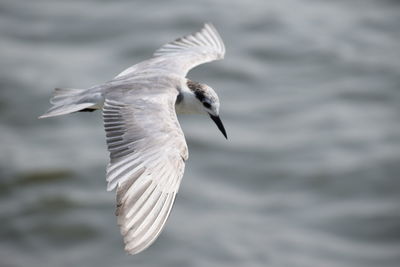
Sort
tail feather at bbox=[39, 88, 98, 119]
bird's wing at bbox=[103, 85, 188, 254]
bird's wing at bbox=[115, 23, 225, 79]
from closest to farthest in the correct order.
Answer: bird's wing at bbox=[103, 85, 188, 254] → tail feather at bbox=[39, 88, 98, 119] → bird's wing at bbox=[115, 23, 225, 79]

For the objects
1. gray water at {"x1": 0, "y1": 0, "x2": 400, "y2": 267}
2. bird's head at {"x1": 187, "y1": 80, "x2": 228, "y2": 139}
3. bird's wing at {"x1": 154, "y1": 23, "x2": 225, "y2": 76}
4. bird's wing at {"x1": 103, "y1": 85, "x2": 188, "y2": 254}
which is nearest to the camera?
bird's wing at {"x1": 103, "y1": 85, "x2": 188, "y2": 254}

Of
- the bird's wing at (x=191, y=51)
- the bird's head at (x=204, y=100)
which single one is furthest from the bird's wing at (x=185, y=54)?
the bird's head at (x=204, y=100)

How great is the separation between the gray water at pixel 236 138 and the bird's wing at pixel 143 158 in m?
6.26

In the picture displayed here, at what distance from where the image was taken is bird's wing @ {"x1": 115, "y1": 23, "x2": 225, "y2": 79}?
28.7ft

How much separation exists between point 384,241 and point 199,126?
3.98 meters

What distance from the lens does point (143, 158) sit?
679 cm

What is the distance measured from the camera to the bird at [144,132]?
6.17 m

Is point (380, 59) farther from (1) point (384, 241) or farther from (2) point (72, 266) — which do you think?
(2) point (72, 266)

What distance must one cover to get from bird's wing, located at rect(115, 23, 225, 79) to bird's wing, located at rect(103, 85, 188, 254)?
3.18ft

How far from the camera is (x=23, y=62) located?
55.5 feet

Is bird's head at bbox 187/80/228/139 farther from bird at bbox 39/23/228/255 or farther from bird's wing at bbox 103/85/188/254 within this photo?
bird's wing at bbox 103/85/188/254

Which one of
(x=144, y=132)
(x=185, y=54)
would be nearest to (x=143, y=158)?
(x=144, y=132)

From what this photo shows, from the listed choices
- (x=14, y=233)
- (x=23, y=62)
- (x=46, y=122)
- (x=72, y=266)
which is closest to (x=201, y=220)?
(x=72, y=266)

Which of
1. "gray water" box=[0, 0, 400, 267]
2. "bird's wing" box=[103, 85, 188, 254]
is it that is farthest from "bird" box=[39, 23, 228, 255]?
"gray water" box=[0, 0, 400, 267]
